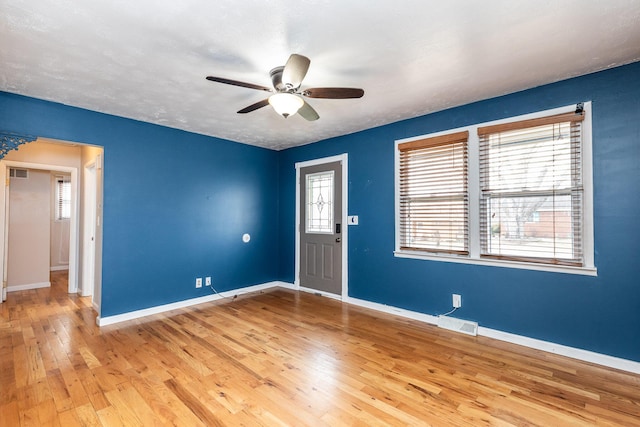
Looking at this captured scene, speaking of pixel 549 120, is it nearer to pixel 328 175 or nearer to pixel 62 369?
pixel 328 175

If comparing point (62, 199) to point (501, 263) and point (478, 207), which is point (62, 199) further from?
point (501, 263)

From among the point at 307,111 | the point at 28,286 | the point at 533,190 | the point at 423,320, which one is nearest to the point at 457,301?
the point at 423,320

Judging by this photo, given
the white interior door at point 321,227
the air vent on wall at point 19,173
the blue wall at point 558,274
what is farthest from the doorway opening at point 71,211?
the blue wall at point 558,274

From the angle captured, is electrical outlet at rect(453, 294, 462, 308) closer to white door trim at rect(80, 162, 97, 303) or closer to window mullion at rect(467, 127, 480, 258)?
window mullion at rect(467, 127, 480, 258)

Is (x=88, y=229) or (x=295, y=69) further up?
(x=295, y=69)

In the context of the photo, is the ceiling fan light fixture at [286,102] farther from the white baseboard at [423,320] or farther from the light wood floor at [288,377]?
the white baseboard at [423,320]

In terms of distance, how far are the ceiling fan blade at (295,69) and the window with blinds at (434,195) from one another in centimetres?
208

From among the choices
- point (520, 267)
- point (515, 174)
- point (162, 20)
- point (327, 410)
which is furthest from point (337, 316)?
point (162, 20)

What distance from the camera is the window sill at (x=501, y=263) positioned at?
105 inches

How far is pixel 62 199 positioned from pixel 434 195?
25.7ft

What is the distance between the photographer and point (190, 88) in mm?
2918

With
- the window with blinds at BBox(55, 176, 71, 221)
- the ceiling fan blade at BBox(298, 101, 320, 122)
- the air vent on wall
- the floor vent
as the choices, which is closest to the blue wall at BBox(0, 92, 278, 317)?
the ceiling fan blade at BBox(298, 101, 320, 122)

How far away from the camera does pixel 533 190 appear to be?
2.91 m

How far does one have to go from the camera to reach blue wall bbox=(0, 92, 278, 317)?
11.5 ft
